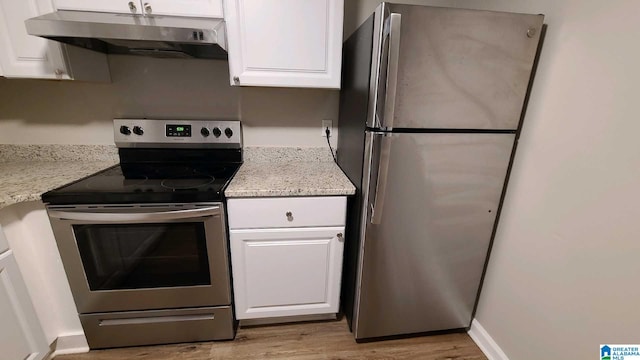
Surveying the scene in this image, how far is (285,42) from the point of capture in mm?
1348

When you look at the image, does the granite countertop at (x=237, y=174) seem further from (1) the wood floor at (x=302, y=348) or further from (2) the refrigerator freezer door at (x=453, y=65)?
(1) the wood floor at (x=302, y=348)

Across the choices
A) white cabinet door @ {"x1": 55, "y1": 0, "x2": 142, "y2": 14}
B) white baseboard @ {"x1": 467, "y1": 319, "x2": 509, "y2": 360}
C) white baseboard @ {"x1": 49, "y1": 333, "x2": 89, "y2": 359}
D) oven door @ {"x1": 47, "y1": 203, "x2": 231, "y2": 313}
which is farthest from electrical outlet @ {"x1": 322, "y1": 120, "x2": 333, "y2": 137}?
white baseboard @ {"x1": 49, "y1": 333, "x2": 89, "y2": 359}

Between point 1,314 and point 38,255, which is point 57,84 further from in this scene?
point 1,314

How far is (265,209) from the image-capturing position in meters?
1.30

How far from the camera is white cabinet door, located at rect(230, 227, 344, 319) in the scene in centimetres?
136

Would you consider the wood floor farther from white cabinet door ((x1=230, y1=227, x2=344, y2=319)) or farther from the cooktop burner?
the cooktop burner

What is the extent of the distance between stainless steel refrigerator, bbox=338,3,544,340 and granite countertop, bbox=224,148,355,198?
132 mm

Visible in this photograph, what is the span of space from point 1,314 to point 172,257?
24.5 inches

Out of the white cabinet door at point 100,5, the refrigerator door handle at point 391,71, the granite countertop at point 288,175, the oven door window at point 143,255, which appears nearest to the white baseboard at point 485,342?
the granite countertop at point 288,175

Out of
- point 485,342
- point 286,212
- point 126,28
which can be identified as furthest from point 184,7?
point 485,342

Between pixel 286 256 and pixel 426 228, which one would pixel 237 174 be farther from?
pixel 426 228

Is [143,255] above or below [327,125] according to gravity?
below

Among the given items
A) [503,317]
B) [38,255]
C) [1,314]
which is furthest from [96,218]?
[503,317]

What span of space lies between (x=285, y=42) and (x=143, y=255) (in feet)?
4.14
